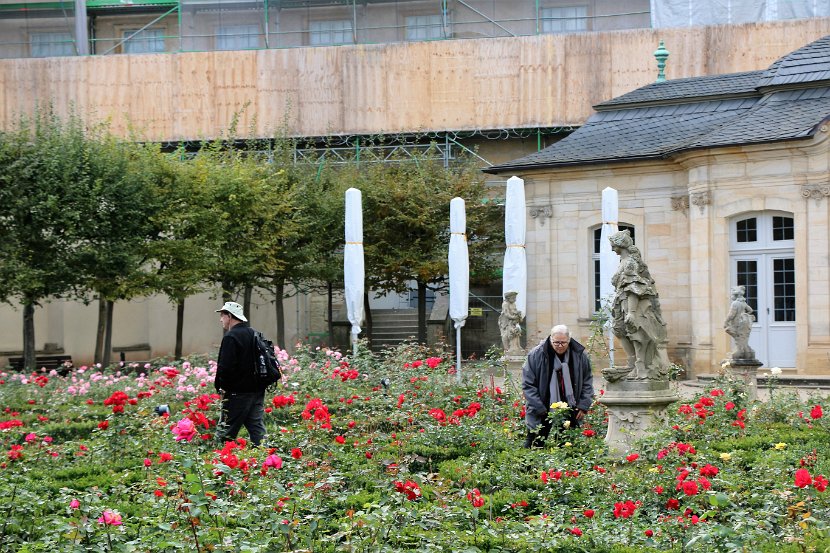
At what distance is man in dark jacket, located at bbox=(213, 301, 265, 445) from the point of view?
10352 millimetres

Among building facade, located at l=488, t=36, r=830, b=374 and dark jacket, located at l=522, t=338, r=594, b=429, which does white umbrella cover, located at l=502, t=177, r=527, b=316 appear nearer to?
building facade, located at l=488, t=36, r=830, b=374

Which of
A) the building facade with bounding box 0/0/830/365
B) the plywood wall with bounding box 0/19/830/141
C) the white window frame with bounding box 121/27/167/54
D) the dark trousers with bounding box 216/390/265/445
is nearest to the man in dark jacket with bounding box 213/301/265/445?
the dark trousers with bounding box 216/390/265/445

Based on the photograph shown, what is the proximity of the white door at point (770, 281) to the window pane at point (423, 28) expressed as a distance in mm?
16976

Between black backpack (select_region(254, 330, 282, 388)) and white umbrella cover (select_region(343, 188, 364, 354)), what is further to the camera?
white umbrella cover (select_region(343, 188, 364, 354))

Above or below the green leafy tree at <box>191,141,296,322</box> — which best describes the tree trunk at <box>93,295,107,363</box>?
below

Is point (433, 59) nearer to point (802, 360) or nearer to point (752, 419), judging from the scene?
point (802, 360)

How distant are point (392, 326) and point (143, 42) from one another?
43.1 ft

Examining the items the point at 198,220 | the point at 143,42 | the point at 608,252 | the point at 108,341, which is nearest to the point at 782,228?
the point at 608,252

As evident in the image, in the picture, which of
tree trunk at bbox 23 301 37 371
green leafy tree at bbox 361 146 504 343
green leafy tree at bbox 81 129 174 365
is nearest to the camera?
tree trunk at bbox 23 301 37 371

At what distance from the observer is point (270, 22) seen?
37.8m

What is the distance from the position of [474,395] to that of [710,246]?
1002cm

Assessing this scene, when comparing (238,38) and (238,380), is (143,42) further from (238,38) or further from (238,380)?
(238,380)

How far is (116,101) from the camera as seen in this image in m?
35.4

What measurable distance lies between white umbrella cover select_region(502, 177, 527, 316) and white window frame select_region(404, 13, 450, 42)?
18.7 metres
